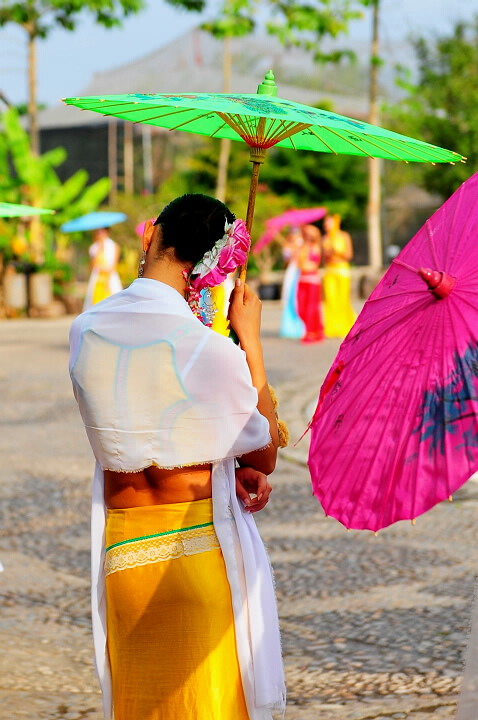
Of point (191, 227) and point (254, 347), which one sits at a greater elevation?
point (191, 227)

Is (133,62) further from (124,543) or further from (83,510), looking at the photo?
(124,543)

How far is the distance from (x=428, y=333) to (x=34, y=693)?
229cm

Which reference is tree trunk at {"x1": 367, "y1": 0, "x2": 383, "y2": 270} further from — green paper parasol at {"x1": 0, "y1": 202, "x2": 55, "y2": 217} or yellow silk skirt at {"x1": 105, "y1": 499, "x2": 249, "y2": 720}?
yellow silk skirt at {"x1": 105, "y1": 499, "x2": 249, "y2": 720}

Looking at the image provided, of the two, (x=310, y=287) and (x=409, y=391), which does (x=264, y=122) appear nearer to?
(x=409, y=391)

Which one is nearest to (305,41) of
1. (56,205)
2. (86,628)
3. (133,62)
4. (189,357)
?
(56,205)

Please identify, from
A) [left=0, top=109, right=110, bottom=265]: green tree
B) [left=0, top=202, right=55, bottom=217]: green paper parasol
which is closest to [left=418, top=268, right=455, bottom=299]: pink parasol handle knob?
[left=0, top=202, right=55, bottom=217]: green paper parasol

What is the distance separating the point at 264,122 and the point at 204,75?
46281 millimetres

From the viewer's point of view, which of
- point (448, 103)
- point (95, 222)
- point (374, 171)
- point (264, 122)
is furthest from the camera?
point (448, 103)

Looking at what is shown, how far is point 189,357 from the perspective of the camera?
7.75 ft

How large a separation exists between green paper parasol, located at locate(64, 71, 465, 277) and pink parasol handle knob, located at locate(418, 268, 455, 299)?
0.46 meters

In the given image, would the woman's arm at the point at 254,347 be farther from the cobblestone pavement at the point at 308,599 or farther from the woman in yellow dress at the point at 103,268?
the woman in yellow dress at the point at 103,268

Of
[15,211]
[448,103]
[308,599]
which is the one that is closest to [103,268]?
[308,599]

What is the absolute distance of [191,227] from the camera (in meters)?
2.46

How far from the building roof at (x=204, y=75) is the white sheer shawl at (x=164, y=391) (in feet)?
115
